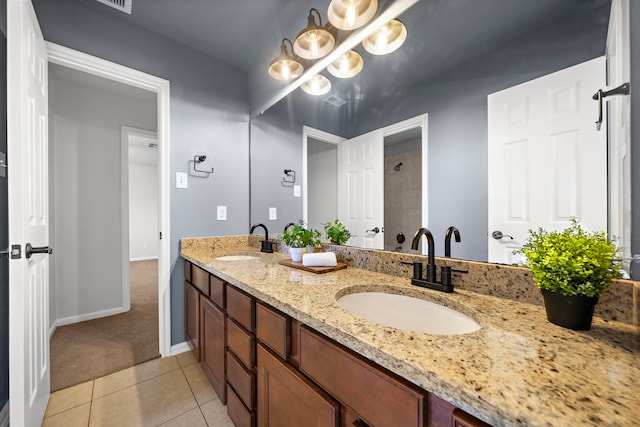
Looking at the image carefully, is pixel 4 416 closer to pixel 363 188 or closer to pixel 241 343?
pixel 241 343

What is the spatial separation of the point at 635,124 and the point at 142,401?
2336mm

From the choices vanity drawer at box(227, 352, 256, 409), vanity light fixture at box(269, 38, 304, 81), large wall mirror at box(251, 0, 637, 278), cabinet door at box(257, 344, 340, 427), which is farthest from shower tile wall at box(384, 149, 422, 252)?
vanity light fixture at box(269, 38, 304, 81)

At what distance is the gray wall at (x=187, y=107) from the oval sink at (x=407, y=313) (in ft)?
5.28

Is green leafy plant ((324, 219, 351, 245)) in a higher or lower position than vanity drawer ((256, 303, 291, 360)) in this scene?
higher

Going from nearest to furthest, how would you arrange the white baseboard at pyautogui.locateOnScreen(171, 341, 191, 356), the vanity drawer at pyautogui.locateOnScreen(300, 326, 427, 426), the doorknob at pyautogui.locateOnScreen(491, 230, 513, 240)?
1. the vanity drawer at pyautogui.locateOnScreen(300, 326, 427, 426)
2. the doorknob at pyautogui.locateOnScreen(491, 230, 513, 240)
3. the white baseboard at pyautogui.locateOnScreen(171, 341, 191, 356)

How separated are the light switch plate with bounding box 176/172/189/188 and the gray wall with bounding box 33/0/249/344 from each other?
0.03 m

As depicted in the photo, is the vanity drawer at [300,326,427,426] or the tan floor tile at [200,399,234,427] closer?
the vanity drawer at [300,326,427,426]

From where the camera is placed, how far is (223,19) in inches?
71.3

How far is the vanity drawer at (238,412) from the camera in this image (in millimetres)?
1061

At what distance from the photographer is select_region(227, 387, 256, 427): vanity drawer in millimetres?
1061

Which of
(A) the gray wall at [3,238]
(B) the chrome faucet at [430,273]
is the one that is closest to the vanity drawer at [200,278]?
(A) the gray wall at [3,238]

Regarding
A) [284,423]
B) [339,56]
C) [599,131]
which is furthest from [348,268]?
[339,56]

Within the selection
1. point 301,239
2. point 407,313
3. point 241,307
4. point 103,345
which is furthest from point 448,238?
point 103,345

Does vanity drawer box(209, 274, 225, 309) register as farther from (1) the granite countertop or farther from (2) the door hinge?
(2) the door hinge
